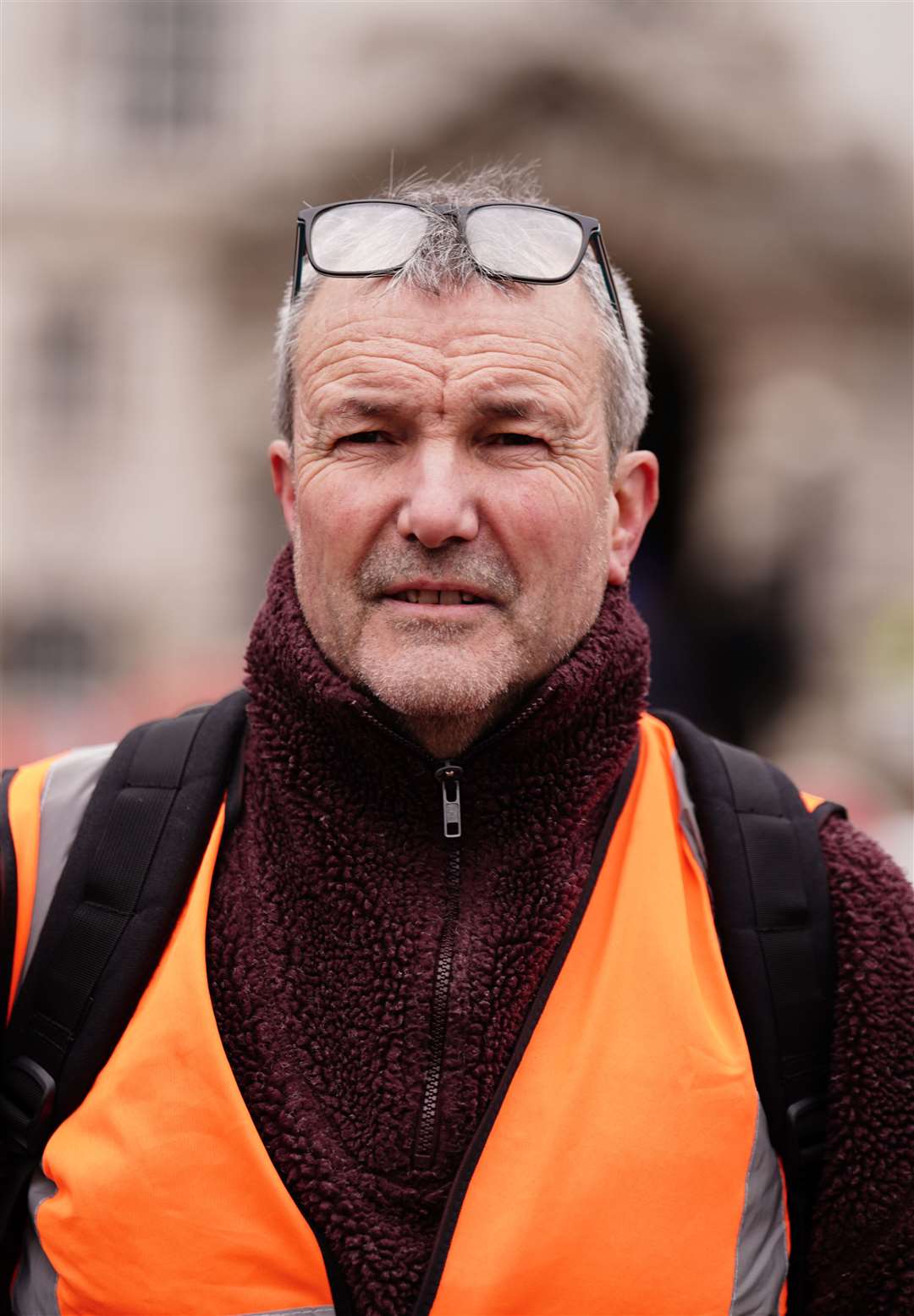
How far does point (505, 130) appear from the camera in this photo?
6797 millimetres

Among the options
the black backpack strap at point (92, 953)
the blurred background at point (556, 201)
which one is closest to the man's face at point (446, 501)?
the black backpack strap at point (92, 953)

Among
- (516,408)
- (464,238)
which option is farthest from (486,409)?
(464,238)

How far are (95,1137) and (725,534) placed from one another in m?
6.08

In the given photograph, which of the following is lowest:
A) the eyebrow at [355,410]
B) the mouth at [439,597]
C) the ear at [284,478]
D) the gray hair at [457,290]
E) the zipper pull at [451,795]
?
the zipper pull at [451,795]

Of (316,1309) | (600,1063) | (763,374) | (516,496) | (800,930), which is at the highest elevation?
(763,374)

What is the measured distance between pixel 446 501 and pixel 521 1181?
0.91 metres

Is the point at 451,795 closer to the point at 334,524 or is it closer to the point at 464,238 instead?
the point at 334,524

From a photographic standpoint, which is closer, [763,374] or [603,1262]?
[603,1262]

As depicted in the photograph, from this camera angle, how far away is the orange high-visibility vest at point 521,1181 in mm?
1479

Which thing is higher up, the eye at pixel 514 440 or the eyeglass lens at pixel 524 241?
the eyeglass lens at pixel 524 241

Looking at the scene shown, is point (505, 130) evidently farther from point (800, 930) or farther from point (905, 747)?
point (800, 930)

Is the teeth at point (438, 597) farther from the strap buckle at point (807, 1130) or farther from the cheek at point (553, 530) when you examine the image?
the strap buckle at point (807, 1130)

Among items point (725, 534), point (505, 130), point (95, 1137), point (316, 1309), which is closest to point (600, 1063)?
point (316, 1309)

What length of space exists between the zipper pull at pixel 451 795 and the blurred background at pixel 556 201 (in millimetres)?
4332
